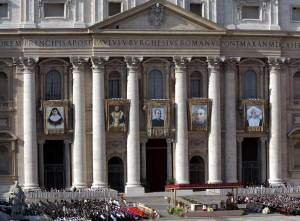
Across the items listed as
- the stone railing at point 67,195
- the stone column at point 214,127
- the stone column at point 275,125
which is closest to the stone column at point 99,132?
the stone railing at point 67,195

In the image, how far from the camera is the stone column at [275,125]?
87.6 metres

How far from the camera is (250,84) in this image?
291ft

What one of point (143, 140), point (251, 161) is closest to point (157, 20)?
point (143, 140)

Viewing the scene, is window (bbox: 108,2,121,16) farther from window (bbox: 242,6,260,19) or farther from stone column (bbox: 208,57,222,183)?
window (bbox: 242,6,260,19)

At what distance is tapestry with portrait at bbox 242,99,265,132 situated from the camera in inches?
3442

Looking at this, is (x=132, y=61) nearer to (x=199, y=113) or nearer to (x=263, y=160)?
(x=199, y=113)

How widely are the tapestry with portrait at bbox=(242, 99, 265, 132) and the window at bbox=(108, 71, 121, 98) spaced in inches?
454

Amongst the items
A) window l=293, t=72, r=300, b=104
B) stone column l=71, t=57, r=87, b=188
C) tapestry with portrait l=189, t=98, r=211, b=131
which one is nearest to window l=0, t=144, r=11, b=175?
stone column l=71, t=57, r=87, b=188

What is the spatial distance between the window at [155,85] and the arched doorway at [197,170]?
22.3ft

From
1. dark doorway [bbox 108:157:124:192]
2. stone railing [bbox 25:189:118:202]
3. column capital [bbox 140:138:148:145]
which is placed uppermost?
column capital [bbox 140:138:148:145]

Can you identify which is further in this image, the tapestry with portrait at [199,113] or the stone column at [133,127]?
the tapestry with portrait at [199,113]

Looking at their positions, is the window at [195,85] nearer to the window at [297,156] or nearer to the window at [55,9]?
the window at [297,156]

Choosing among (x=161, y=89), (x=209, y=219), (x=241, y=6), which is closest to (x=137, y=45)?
(x=161, y=89)

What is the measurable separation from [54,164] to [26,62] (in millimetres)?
9653
